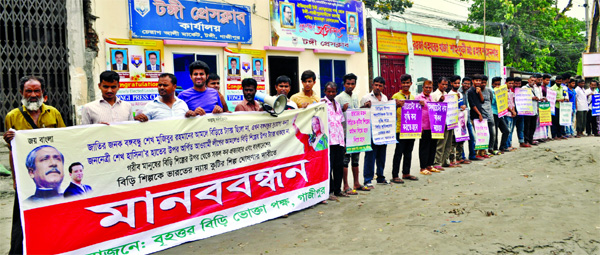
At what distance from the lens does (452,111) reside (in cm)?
909

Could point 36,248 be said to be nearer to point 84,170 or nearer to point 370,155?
point 84,170

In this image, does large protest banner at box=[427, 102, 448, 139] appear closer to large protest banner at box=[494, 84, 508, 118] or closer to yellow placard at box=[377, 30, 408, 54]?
large protest banner at box=[494, 84, 508, 118]

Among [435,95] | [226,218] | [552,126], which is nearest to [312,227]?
[226,218]

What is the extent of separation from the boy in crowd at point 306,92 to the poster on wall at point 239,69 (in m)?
6.37

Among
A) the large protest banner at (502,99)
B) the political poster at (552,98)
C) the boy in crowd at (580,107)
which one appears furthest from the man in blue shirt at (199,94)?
the boy in crowd at (580,107)

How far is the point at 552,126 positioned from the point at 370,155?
863 cm

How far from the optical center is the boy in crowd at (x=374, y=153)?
7.34 m

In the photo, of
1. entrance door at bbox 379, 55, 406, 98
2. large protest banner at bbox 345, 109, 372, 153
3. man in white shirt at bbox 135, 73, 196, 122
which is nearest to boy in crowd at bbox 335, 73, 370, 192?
large protest banner at bbox 345, 109, 372, 153

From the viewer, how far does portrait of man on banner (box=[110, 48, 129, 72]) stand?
11.1 m

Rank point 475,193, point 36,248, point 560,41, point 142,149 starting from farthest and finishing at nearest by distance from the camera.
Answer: point 560,41
point 475,193
point 142,149
point 36,248

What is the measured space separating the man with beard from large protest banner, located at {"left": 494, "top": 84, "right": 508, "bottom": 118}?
8.89m

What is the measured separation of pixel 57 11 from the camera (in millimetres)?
10031

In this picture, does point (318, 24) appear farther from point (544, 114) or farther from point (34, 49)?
point (34, 49)

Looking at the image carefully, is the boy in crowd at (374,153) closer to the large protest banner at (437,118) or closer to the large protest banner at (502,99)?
the large protest banner at (437,118)
